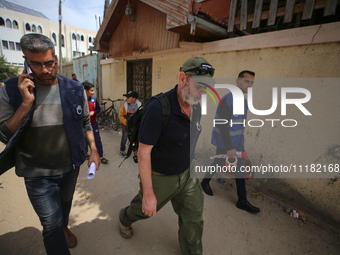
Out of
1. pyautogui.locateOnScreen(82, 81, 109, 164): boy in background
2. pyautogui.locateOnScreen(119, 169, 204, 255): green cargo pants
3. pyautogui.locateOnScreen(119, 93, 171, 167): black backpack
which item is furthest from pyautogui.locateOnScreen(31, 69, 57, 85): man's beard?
pyautogui.locateOnScreen(82, 81, 109, 164): boy in background

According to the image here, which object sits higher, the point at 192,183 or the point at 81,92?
the point at 81,92

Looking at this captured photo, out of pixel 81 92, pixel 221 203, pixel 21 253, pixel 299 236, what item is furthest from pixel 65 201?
pixel 299 236

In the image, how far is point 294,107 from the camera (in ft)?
9.64

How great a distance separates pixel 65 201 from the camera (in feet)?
6.32

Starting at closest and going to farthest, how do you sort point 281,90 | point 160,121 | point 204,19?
1. point 160,121
2. point 281,90
3. point 204,19

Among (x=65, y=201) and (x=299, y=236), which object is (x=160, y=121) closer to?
(x=65, y=201)

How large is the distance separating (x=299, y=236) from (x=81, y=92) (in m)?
3.38

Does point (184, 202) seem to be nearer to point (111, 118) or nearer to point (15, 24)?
point (111, 118)

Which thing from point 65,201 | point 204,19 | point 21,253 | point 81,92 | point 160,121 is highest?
point 204,19

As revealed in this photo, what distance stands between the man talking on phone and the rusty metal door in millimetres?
4829

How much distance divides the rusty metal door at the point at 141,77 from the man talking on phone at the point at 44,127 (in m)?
4.83

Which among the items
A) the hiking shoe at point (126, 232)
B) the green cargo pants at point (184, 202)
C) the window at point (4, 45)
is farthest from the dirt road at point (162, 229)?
the window at point (4, 45)

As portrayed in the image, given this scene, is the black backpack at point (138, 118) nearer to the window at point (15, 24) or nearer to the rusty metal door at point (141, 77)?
the rusty metal door at point (141, 77)

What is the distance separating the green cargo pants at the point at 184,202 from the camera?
1.79 meters
